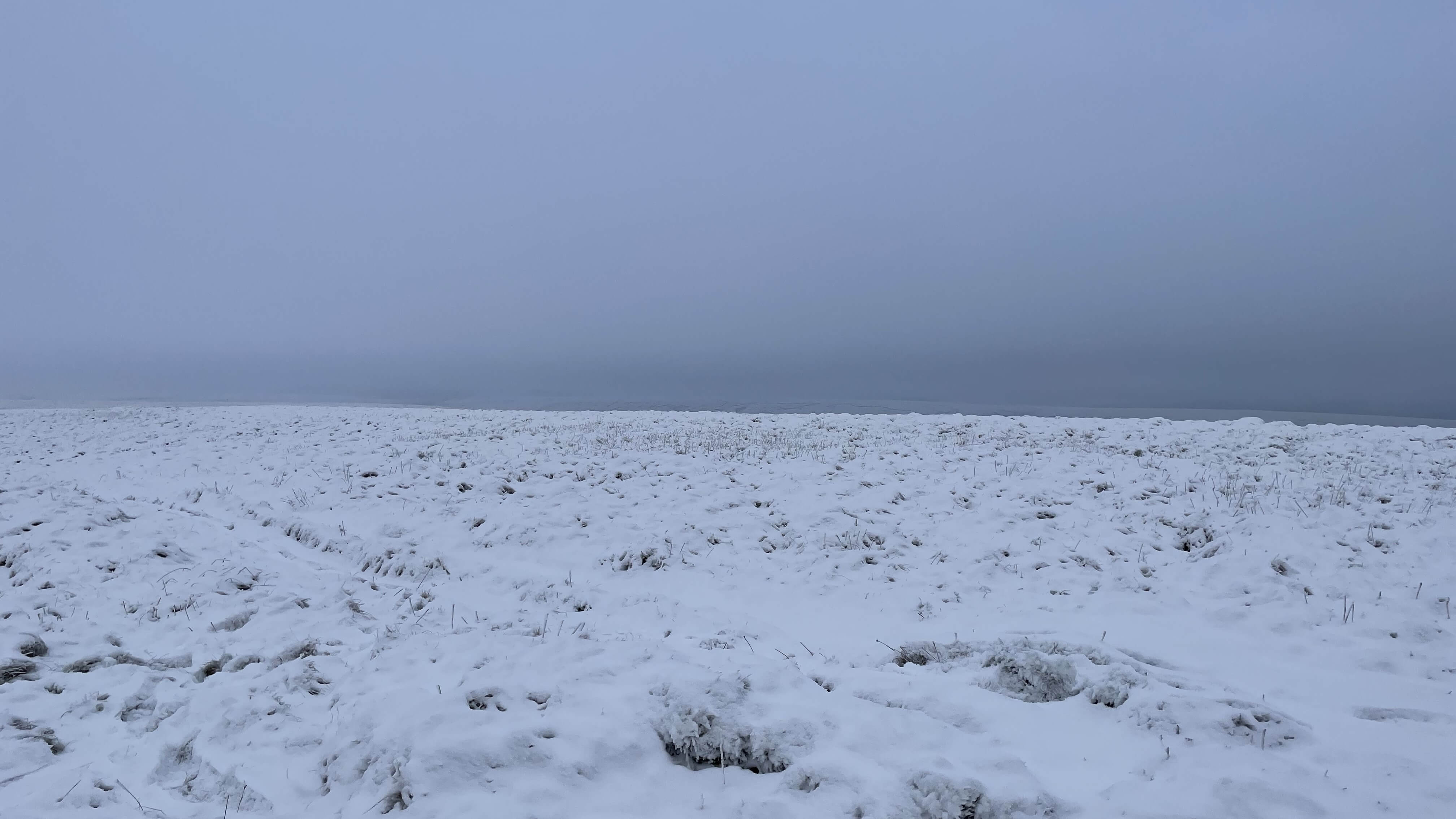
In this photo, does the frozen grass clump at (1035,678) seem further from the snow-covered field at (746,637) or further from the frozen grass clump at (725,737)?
the frozen grass clump at (725,737)

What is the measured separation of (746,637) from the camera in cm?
686

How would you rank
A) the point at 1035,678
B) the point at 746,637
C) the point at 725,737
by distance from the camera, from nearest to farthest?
A: the point at 725,737
the point at 1035,678
the point at 746,637

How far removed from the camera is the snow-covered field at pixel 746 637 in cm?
412

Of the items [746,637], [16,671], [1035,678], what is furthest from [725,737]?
[16,671]

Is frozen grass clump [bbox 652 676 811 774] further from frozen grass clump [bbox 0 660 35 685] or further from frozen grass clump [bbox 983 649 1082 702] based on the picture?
frozen grass clump [bbox 0 660 35 685]

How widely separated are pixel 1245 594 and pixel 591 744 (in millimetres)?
7833

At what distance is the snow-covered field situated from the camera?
13.5 feet

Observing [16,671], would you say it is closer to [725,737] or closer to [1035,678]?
[725,737]

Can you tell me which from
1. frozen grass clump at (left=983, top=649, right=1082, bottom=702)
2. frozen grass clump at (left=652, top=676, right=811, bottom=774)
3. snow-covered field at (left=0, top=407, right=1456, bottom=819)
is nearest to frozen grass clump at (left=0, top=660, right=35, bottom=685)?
snow-covered field at (left=0, top=407, right=1456, bottom=819)

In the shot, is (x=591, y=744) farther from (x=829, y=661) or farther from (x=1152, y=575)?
(x=1152, y=575)

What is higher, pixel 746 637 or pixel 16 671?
pixel 746 637

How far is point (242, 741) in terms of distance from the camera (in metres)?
4.77

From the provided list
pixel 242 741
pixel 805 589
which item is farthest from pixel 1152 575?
pixel 242 741

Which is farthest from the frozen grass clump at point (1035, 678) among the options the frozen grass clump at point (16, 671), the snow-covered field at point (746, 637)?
the frozen grass clump at point (16, 671)
